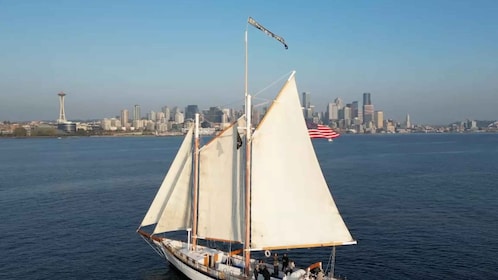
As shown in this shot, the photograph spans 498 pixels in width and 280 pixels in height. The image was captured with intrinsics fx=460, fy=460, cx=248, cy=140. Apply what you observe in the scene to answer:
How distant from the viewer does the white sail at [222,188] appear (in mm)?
34250

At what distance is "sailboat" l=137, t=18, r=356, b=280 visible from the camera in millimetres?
31422

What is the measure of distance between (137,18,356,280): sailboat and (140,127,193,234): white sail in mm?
2681

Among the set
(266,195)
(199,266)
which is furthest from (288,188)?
(199,266)

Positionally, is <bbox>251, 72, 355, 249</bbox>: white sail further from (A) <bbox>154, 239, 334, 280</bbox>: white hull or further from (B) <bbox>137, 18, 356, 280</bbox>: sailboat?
(A) <bbox>154, 239, 334, 280</bbox>: white hull

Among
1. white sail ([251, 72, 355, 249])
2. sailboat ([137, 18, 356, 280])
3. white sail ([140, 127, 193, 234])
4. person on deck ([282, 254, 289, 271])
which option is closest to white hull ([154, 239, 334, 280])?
sailboat ([137, 18, 356, 280])

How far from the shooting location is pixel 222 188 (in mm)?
35375

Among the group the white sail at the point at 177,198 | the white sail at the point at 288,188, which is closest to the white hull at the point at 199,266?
the white sail at the point at 177,198

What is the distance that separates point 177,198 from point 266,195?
9.45 meters

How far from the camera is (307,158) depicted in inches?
1241

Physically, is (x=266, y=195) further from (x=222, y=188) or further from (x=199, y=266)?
(x=199, y=266)

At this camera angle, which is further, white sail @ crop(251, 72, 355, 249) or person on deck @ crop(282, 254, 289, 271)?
person on deck @ crop(282, 254, 289, 271)

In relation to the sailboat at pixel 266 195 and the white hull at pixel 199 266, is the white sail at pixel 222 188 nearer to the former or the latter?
the sailboat at pixel 266 195

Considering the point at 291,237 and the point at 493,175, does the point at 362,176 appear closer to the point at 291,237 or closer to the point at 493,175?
the point at 493,175

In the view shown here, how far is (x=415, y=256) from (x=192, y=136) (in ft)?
77.1
